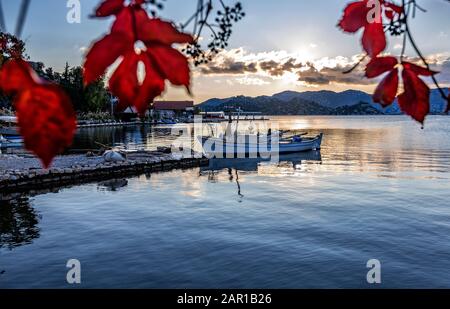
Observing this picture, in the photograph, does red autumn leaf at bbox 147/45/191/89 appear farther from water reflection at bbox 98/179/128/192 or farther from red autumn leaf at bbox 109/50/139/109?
water reflection at bbox 98/179/128/192

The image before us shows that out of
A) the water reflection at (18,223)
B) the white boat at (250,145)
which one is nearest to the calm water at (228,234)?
the water reflection at (18,223)

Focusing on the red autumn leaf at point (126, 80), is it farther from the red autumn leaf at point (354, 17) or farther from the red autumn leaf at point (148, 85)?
the red autumn leaf at point (354, 17)

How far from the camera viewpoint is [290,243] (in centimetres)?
1580

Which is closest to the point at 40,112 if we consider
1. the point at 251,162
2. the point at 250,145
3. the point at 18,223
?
the point at 18,223

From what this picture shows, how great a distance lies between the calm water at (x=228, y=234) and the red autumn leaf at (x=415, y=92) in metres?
11.8

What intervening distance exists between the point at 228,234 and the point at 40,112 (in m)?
16.6

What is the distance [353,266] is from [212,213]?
342 inches

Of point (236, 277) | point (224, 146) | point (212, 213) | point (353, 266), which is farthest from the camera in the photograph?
point (224, 146)

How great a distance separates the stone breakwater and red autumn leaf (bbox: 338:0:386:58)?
2575 cm

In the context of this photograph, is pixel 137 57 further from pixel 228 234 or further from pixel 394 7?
pixel 228 234

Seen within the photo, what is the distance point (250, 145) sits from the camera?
47.0 metres

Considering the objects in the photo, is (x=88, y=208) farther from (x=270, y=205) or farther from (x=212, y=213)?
(x=270, y=205)

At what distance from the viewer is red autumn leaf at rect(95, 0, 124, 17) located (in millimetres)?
815

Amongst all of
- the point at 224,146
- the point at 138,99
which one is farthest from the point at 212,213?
the point at 224,146
